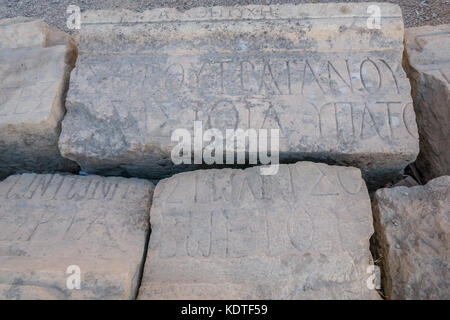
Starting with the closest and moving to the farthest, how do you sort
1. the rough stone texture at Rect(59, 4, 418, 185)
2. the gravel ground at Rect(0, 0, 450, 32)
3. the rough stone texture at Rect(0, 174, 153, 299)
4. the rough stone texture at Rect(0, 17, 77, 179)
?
1. the rough stone texture at Rect(0, 174, 153, 299)
2. the rough stone texture at Rect(59, 4, 418, 185)
3. the rough stone texture at Rect(0, 17, 77, 179)
4. the gravel ground at Rect(0, 0, 450, 32)

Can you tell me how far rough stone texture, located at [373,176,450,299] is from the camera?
5.76ft

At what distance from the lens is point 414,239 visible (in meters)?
1.86

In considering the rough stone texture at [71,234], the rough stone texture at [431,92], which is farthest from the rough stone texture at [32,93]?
the rough stone texture at [431,92]

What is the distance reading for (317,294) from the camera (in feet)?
5.74

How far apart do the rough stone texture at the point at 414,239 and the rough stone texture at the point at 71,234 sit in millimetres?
1203

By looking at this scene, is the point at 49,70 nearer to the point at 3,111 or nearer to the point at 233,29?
the point at 3,111

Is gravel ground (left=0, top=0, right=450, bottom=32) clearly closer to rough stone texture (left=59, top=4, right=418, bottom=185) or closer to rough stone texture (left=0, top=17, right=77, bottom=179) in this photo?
rough stone texture (left=0, top=17, right=77, bottom=179)

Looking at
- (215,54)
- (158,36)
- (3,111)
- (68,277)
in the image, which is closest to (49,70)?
(3,111)

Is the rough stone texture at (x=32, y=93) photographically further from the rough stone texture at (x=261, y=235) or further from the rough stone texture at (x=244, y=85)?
the rough stone texture at (x=261, y=235)

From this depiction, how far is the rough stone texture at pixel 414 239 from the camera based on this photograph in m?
1.76

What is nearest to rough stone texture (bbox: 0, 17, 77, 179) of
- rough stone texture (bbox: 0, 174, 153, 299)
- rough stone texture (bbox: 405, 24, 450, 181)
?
rough stone texture (bbox: 0, 174, 153, 299)

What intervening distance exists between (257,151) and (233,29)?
2.64ft

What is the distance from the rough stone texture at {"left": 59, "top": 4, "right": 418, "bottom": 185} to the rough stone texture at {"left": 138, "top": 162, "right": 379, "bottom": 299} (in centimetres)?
22

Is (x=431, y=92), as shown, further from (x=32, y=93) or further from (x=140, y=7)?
(x=140, y=7)
